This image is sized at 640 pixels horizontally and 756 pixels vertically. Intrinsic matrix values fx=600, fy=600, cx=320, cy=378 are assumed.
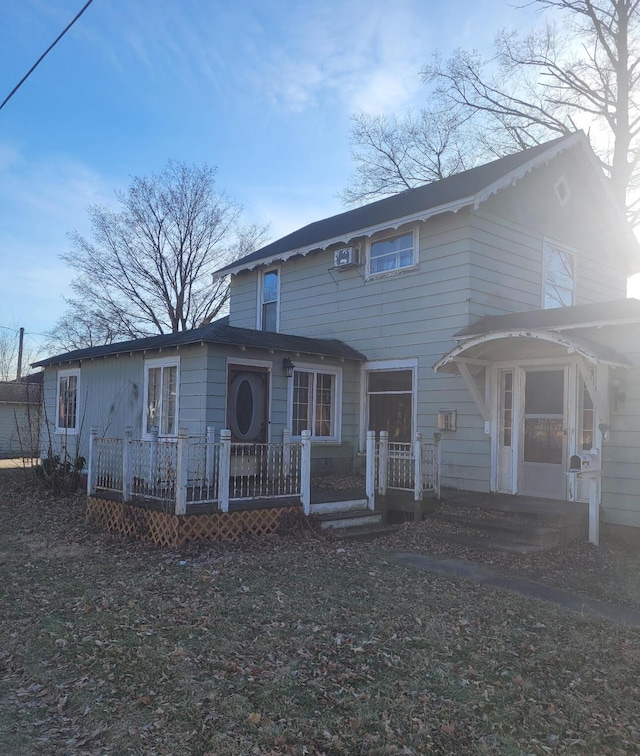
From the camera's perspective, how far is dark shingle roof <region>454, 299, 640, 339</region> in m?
8.55

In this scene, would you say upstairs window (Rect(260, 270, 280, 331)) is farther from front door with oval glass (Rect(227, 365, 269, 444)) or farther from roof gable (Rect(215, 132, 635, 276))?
front door with oval glass (Rect(227, 365, 269, 444))

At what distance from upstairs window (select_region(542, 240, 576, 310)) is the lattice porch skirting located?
296 inches

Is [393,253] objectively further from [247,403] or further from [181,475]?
[181,475]

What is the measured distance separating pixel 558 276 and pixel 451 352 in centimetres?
473

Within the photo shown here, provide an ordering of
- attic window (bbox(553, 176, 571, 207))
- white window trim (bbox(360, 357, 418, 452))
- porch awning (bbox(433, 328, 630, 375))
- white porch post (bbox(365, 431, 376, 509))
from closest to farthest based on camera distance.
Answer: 1. porch awning (bbox(433, 328, 630, 375))
2. white porch post (bbox(365, 431, 376, 509))
3. white window trim (bbox(360, 357, 418, 452))
4. attic window (bbox(553, 176, 571, 207))

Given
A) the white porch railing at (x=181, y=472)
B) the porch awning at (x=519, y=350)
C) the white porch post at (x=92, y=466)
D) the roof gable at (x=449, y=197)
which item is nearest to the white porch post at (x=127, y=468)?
the white porch railing at (x=181, y=472)

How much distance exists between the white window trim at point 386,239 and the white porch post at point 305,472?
4717mm

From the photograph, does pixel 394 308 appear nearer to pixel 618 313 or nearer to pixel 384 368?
pixel 384 368

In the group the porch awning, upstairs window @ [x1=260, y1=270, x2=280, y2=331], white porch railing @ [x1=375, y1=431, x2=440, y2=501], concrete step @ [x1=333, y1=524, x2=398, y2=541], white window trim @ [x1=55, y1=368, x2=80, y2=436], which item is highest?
upstairs window @ [x1=260, y1=270, x2=280, y2=331]

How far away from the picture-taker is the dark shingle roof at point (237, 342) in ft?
34.9

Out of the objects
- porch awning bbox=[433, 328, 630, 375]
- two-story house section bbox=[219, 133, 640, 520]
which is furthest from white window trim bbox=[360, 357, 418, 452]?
porch awning bbox=[433, 328, 630, 375]

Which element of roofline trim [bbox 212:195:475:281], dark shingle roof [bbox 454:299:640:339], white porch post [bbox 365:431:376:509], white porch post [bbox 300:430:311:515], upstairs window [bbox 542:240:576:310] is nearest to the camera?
dark shingle roof [bbox 454:299:640:339]

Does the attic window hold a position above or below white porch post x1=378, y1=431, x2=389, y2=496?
above

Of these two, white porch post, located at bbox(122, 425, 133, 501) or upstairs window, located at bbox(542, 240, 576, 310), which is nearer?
white porch post, located at bbox(122, 425, 133, 501)
